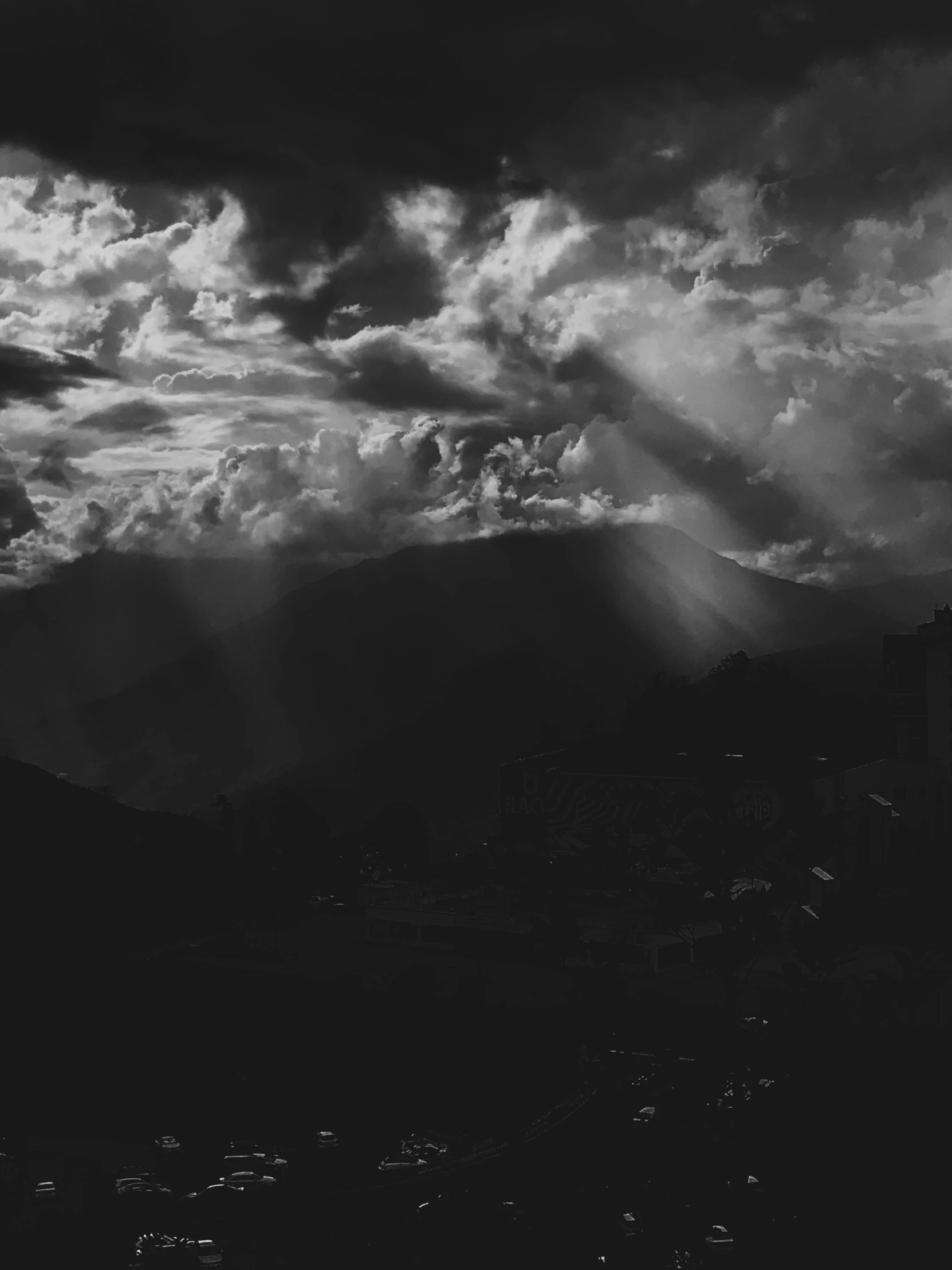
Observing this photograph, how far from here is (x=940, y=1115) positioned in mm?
8242

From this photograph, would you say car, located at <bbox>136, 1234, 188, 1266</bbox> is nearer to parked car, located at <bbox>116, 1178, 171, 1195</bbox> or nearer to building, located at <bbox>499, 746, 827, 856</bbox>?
parked car, located at <bbox>116, 1178, 171, 1195</bbox>

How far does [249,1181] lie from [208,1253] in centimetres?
600

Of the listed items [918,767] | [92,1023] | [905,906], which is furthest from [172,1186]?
[918,767]

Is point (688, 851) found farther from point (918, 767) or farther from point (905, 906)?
point (918, 767)

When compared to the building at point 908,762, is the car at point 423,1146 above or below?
below

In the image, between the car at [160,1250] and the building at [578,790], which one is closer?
the car at [160,1250]

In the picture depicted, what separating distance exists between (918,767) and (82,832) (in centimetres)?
6075

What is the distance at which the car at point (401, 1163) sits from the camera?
102 feet

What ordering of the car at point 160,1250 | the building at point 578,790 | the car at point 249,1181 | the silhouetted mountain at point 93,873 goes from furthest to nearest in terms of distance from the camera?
the silhouetted mountain at point 93,873
the building at point 578,790
the car at point 249,1181
the car at point 160,1250

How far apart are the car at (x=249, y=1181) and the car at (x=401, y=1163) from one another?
285cm

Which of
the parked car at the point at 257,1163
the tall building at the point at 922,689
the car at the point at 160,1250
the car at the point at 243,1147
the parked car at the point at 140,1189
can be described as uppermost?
the tall building at the point at 922,689

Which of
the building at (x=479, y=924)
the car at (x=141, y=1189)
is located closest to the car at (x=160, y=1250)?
the car at (x=141, y=1189)

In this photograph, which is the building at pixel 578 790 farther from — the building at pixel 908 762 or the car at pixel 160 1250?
the car at pixel 160 1250

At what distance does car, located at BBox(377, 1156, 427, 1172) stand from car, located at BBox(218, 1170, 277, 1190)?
2.85m
